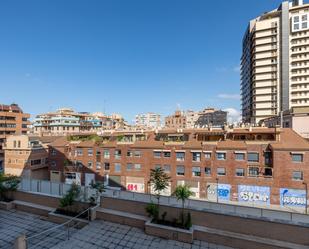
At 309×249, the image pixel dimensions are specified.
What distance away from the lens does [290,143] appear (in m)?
27.7

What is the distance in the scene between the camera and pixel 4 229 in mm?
11594

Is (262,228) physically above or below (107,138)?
below

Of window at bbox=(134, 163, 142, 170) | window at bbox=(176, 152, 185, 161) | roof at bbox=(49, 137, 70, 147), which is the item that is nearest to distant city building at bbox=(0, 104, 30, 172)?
roof at bbox=(49, 137, 70, 147)

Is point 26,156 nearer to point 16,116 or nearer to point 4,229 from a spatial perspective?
point 4,229

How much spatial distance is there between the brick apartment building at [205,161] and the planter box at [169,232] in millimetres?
21528

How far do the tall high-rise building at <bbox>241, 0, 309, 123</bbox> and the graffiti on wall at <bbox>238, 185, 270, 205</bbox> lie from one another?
132 ft

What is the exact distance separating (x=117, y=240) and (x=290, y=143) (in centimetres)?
2754

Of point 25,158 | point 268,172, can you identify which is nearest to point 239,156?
point 268,172

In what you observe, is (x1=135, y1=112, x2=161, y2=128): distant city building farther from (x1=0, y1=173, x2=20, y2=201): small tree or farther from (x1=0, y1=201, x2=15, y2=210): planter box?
(x1=0, y1=201, x2=15, y2=210): planter box

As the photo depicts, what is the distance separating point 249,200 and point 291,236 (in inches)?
840

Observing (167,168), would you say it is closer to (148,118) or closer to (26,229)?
(26,229)

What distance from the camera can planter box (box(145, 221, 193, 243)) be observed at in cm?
985

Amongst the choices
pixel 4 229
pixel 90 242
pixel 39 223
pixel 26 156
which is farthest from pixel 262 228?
pixel 26 156

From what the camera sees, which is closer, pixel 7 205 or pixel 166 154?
pixel 7 205
